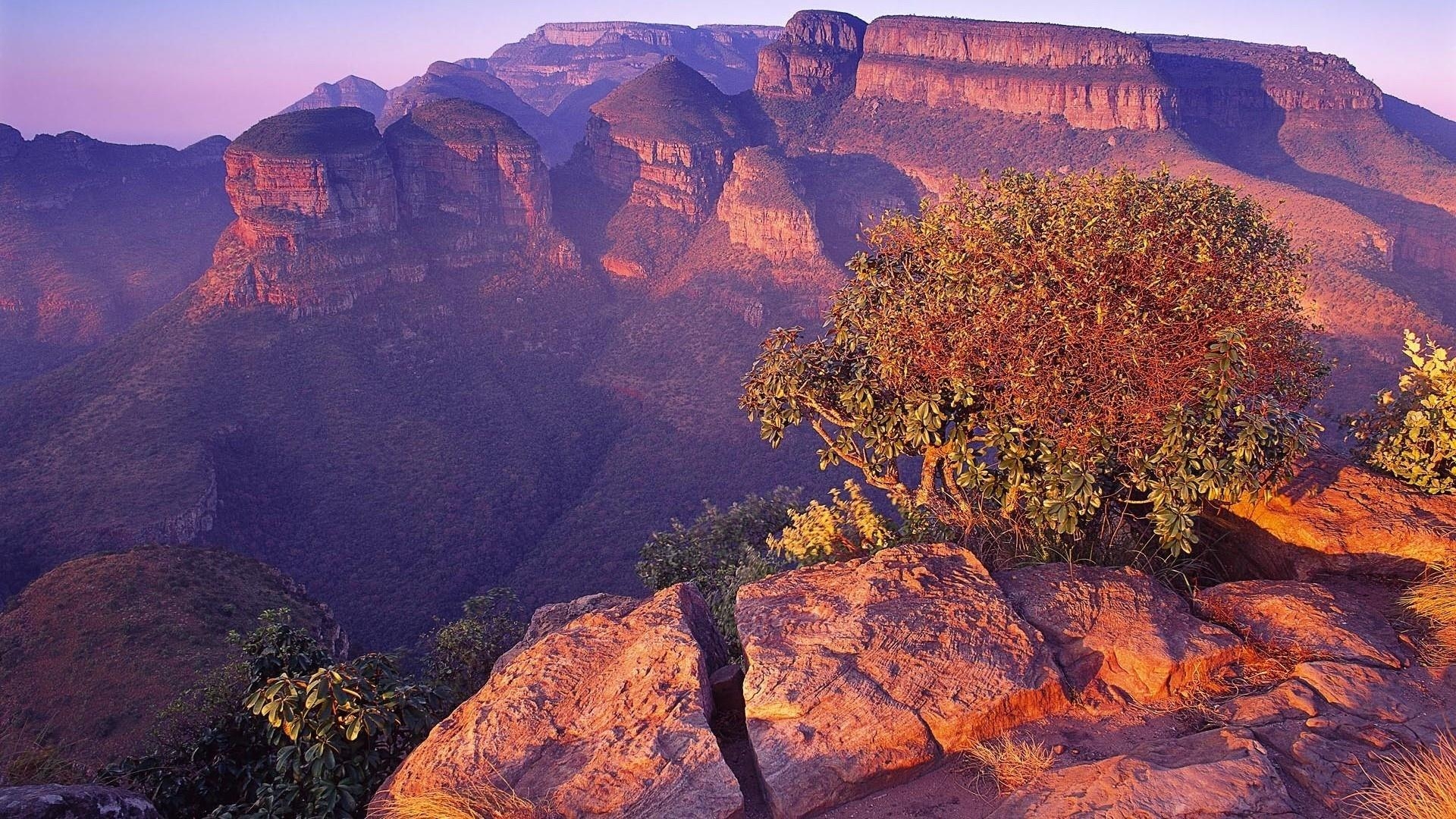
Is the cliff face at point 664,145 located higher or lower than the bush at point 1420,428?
higher

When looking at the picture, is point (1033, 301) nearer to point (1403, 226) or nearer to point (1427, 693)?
point (1427, 693)

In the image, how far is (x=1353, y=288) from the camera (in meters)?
46.3

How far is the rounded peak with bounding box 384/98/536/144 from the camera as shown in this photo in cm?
6625

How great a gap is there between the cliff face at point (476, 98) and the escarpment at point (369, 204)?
62.9 meters

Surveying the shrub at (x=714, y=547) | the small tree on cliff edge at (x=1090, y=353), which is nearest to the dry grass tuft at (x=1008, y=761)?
the small tree on cliff edge at (x=1090, y=353)

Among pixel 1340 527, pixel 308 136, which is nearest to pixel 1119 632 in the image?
pixel 1340 527

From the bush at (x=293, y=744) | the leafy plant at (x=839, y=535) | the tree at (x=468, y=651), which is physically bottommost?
the tree at (x=468, y=651)

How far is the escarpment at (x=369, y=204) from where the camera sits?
52.2 metres

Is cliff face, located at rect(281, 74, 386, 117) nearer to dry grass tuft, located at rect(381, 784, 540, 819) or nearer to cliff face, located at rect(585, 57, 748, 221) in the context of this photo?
cliff face, located at rect(585, 57, 748, 221)

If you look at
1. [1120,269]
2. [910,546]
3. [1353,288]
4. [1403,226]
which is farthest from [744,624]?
[1403,226]

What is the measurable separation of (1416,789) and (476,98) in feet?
503

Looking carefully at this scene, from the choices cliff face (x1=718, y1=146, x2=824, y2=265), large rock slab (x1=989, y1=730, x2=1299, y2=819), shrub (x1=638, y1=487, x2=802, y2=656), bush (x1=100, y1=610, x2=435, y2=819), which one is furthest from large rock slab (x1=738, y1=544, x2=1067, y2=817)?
cliff face (x1=718, y1=146, x2=824, y2=265)

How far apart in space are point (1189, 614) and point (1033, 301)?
365 cm

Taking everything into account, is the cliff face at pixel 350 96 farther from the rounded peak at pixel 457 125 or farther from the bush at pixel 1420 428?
the bush at pixel 1420 428
